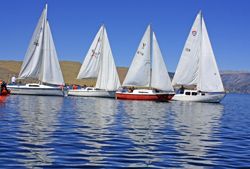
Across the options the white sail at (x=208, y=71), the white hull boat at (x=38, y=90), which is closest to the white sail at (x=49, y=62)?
the white hull boat at (x=38, y=90)

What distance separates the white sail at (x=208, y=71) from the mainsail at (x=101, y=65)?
14.1m

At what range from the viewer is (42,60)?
67875 millimetres

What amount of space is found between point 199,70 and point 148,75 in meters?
8.29

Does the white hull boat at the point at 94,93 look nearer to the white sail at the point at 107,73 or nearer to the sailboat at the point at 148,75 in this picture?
the white sail at the point at 107,73

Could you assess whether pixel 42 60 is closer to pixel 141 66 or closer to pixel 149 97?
pixel 141 66

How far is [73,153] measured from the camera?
54.3ft

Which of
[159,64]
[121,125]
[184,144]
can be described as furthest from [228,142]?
[159,64]

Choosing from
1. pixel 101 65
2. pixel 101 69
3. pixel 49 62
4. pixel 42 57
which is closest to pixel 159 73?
pixel 101 69

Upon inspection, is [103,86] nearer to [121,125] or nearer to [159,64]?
[159,64]

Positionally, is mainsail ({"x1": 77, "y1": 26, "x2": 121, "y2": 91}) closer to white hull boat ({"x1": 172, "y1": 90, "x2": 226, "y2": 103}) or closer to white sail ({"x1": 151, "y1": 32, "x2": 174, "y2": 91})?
white sail ({"x1": 151, "y1": 32, "x2": 174, "y2": 91})

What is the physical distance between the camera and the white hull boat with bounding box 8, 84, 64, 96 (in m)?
68.3

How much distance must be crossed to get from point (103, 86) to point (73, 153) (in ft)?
186

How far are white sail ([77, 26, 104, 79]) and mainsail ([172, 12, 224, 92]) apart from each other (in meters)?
13.5

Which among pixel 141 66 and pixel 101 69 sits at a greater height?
pixel 141 66
